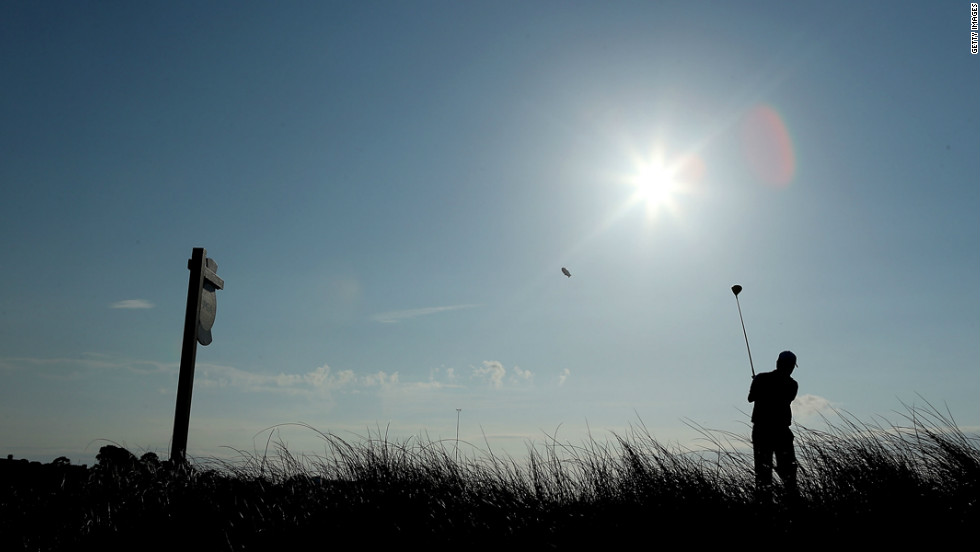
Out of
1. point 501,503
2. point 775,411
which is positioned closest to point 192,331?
point 501,503

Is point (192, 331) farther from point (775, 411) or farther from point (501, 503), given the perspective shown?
point (775, 411)

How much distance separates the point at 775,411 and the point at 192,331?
6.85 m

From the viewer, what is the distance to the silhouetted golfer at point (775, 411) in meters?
6.95

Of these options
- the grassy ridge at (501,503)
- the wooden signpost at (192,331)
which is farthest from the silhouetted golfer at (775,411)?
the wooden signpost at (192,331)

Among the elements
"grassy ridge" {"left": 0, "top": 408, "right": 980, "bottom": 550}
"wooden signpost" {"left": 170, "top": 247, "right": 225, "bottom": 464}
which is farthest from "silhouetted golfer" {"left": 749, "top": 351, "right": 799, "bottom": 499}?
"wooden signpost" {"left": 170, "top": 247, "right": 225, "bottom": 464}

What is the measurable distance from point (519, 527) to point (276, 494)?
2.69m

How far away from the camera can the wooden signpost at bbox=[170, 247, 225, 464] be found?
7.18 m

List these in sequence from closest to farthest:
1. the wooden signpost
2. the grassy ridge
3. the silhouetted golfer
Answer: the grassy ridge
the silhouetted golfer
the wooden signpost

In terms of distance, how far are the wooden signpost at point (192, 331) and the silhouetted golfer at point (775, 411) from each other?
6.11 meters

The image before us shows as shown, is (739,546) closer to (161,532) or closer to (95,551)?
(161,532)

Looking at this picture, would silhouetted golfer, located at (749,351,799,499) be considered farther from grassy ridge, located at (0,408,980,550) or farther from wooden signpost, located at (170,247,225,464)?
wooden signpost, located at (170,247,225,464)

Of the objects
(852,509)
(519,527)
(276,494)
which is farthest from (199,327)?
(852,509)

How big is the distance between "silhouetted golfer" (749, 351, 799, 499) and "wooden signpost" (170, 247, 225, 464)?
6107 millimetres

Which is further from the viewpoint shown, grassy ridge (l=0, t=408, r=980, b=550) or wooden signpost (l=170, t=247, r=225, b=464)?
wooden signpost (l=170, t=247, r=225, b=464)
